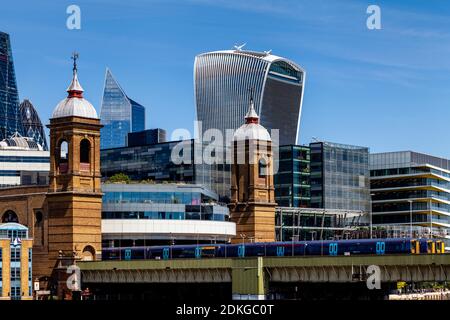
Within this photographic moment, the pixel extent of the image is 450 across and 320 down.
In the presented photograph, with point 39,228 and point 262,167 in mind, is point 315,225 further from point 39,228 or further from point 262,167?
point 39,228

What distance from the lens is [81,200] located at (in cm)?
10975

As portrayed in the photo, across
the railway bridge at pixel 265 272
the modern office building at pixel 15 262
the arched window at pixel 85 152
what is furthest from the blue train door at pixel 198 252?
the modern office building at pixel 15 262

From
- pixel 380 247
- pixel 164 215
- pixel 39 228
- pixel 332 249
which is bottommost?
pixel 332 249

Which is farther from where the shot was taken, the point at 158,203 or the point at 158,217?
the point at 158,203

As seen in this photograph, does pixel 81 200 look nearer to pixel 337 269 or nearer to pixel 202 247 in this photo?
pixel 202 247

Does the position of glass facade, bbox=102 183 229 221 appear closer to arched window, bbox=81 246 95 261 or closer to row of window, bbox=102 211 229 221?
row of window, bbox=102 211 229 221

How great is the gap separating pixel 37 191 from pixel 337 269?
149ft

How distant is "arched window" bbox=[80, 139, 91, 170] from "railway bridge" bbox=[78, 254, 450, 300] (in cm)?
1276

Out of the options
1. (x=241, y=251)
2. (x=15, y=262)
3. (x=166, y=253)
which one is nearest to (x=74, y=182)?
(x=15, y=262)

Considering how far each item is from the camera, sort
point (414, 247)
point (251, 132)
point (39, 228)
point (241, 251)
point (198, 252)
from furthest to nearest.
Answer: point (251, 132) → point (39, 228) → point (198, 252) → point (241, 251) → point (414, 247)

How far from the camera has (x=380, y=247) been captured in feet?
308

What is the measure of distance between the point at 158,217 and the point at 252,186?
48.7 feet

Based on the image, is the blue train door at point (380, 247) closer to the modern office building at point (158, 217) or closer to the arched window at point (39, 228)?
the modern office building at point (158, 217)

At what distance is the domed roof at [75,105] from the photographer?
11106 cm
